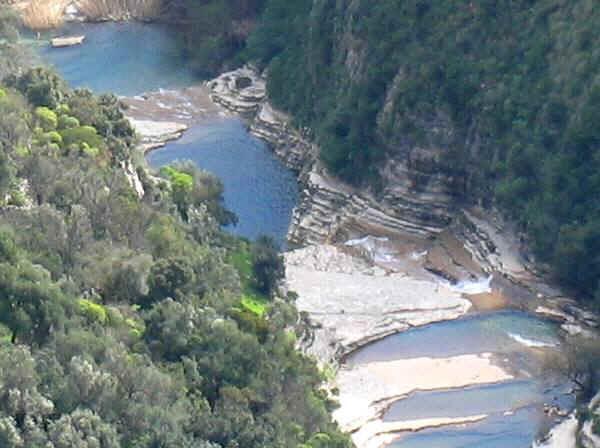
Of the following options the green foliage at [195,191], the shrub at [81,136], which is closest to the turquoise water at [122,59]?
the green foliage at [195,191]

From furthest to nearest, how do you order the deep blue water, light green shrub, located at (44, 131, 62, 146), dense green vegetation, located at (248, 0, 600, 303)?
the deep blue water → dense green vegetation, located at (248, 0, 600, 303) → light green shrub, located at (44, 131, 62, 146)

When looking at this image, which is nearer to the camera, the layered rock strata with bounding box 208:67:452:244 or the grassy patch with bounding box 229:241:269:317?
the grassy patch with bounding box 229:241:269:317

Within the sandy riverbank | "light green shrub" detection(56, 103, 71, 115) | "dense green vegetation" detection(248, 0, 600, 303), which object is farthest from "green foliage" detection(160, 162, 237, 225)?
the sandy riverbank

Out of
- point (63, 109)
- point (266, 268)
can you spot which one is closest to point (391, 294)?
point (266, 268)

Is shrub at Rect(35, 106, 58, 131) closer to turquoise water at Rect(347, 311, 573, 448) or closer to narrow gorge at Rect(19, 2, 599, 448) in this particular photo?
narrow gorge at Rect(19, 2, 599, 448)

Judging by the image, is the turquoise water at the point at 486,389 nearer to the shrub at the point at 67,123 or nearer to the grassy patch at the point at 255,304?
the grassy patch at the point at 255,304

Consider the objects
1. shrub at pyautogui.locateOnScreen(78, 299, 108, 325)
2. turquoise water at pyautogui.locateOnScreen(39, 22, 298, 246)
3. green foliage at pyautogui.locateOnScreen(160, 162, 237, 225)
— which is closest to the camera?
shrub at pyautogui.locateOnScreen(78, 299, 108, 325)
